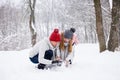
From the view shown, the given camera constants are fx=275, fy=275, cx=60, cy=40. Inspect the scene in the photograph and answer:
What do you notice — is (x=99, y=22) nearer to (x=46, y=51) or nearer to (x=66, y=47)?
(x=66, y=47)

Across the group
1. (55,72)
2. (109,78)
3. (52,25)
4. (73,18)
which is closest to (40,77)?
(55,72)

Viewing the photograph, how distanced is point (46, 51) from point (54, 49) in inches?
10.2

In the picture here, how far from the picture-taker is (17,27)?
56906mm

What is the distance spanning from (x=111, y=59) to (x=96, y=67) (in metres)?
1.46

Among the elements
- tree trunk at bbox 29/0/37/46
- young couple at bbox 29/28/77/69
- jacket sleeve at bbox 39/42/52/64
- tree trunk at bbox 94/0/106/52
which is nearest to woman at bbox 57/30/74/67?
young couple at bbox 29/28/77/69

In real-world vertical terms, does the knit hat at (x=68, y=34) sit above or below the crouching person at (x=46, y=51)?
above

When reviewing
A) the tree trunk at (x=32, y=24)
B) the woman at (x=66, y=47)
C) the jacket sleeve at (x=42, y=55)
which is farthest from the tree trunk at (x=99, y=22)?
the tree trunk at (x=32, y=24)

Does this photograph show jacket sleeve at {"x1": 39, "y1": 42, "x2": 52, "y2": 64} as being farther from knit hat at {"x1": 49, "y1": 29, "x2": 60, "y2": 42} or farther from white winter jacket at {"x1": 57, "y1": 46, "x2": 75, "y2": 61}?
white winter jacket at {"x1": 57, "y1": 46, "x2": 75, "y2": 61}

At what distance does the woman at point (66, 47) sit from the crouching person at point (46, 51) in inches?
8.2

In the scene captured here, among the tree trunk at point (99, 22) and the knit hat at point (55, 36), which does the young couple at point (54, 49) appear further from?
the tree trunk at point (99, 22)

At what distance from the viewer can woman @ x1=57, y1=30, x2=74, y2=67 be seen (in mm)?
7073

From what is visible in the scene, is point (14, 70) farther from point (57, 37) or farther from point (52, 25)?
point (52, 25)

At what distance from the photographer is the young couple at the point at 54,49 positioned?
6.92m

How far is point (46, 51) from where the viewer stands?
7051 millimetres
